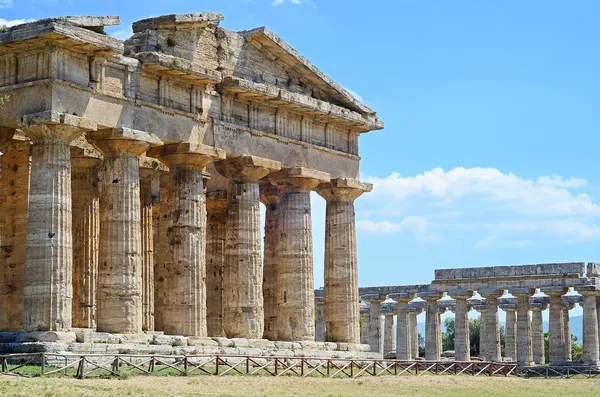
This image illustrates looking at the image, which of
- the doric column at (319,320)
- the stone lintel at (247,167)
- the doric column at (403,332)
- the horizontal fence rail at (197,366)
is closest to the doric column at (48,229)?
the horizontal fence rail at (197,366)

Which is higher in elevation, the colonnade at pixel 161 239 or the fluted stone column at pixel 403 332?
the colonnade at pixel 161 239

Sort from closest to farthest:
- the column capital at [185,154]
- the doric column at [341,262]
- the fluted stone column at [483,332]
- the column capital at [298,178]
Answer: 1. the column capital at [185,154]
2. the column capital at [298,178]
3. the doric column at [341,262]
4. the fluted stone column at [483,332]

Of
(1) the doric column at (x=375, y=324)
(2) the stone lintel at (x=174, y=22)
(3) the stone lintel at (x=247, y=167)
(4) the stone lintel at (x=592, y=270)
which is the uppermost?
(2) the stone lintel at (x=174, y=22)

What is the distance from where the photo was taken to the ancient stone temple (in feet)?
151

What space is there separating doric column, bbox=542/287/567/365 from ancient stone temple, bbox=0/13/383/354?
28.1 meters

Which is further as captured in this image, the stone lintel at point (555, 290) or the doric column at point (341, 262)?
the stone lintel at point (555, 290)

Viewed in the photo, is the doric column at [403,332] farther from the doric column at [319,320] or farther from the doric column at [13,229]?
the doric column at [13,229]

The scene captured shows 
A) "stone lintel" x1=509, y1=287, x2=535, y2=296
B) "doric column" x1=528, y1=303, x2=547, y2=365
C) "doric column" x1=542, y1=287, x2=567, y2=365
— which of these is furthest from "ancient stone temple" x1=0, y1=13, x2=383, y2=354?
Answer: "doric column" x1=528, y1=303, x2=547, y2=365

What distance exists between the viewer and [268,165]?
5659cm

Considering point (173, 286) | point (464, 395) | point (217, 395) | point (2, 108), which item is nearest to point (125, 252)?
point (173, 286)

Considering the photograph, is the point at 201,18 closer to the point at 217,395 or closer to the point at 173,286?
the point at 173,286

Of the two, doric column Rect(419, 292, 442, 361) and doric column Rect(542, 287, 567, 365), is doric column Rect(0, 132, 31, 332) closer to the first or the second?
doric column Rect(542, 287, 567, 365)

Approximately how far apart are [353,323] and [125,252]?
54.1ft

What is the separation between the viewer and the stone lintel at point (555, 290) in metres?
82.9
